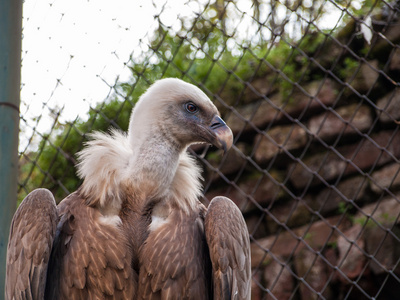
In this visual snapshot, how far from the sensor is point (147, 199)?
2391mm

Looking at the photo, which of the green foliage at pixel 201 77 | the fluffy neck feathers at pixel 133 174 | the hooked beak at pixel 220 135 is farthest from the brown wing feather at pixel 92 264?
the green foliage at pixel 201 77

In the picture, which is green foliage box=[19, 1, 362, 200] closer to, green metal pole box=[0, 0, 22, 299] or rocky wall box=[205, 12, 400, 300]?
rocky wall box=[205, 12, 400, 300]

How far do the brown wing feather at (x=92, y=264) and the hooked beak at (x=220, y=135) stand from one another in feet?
1.69

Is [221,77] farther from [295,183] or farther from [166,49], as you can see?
[295,183]

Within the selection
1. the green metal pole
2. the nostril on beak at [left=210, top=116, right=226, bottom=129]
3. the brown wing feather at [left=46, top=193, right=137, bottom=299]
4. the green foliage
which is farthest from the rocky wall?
the green metal pole

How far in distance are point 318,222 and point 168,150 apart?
212 cm

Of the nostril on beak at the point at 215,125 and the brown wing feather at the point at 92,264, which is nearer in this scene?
the brown wing feather at the point at 92,264

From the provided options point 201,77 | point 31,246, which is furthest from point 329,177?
point 31,246

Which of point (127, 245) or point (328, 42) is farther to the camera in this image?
point (328, 42)

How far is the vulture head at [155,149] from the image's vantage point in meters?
2.38

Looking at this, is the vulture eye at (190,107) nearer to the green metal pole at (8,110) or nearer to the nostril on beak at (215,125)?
the nostril on beak at (215,125)

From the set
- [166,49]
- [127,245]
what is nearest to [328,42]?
[166,49]

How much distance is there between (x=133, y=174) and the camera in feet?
7.83

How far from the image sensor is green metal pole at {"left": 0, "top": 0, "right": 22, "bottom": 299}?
7.22 ft
